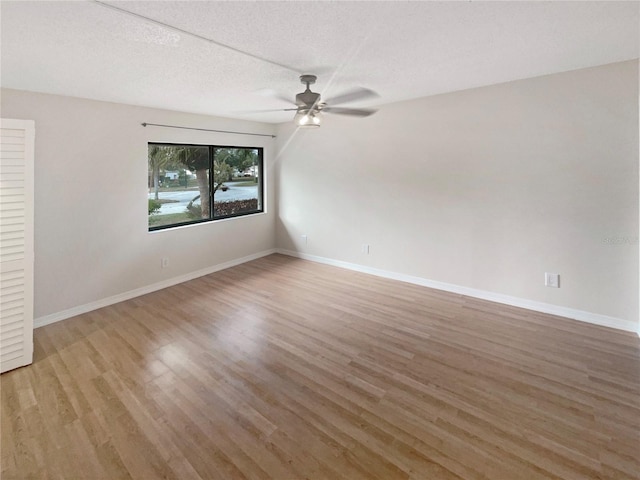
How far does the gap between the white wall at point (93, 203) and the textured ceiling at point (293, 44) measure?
311 mm

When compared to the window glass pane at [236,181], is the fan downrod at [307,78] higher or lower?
higher

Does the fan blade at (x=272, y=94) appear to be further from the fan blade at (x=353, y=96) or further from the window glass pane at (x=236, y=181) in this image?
the window glass pane at (x=236, y=181)

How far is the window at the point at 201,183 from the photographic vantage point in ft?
14.0

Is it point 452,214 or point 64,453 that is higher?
point 452,214

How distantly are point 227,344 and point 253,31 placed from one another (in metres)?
2.41

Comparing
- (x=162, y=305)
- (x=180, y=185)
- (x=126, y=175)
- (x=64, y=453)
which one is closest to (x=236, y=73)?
(x=126, y=175)

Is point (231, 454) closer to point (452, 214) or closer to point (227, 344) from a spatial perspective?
point (227, 344)

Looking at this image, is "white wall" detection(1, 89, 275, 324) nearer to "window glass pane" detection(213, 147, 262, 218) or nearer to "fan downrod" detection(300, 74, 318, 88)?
"window glass pane" detection(213, 147, 262, 218)

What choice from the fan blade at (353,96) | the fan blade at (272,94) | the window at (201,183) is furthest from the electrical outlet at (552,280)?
the window at (201,183)

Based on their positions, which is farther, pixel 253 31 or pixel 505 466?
pixel 253 31

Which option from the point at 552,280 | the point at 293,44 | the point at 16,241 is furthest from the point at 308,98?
the point at 552,280

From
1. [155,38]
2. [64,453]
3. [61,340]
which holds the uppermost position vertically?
[155,38]

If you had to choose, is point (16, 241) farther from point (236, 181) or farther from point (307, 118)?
point (236, 181)

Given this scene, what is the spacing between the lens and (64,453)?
1.75 m
